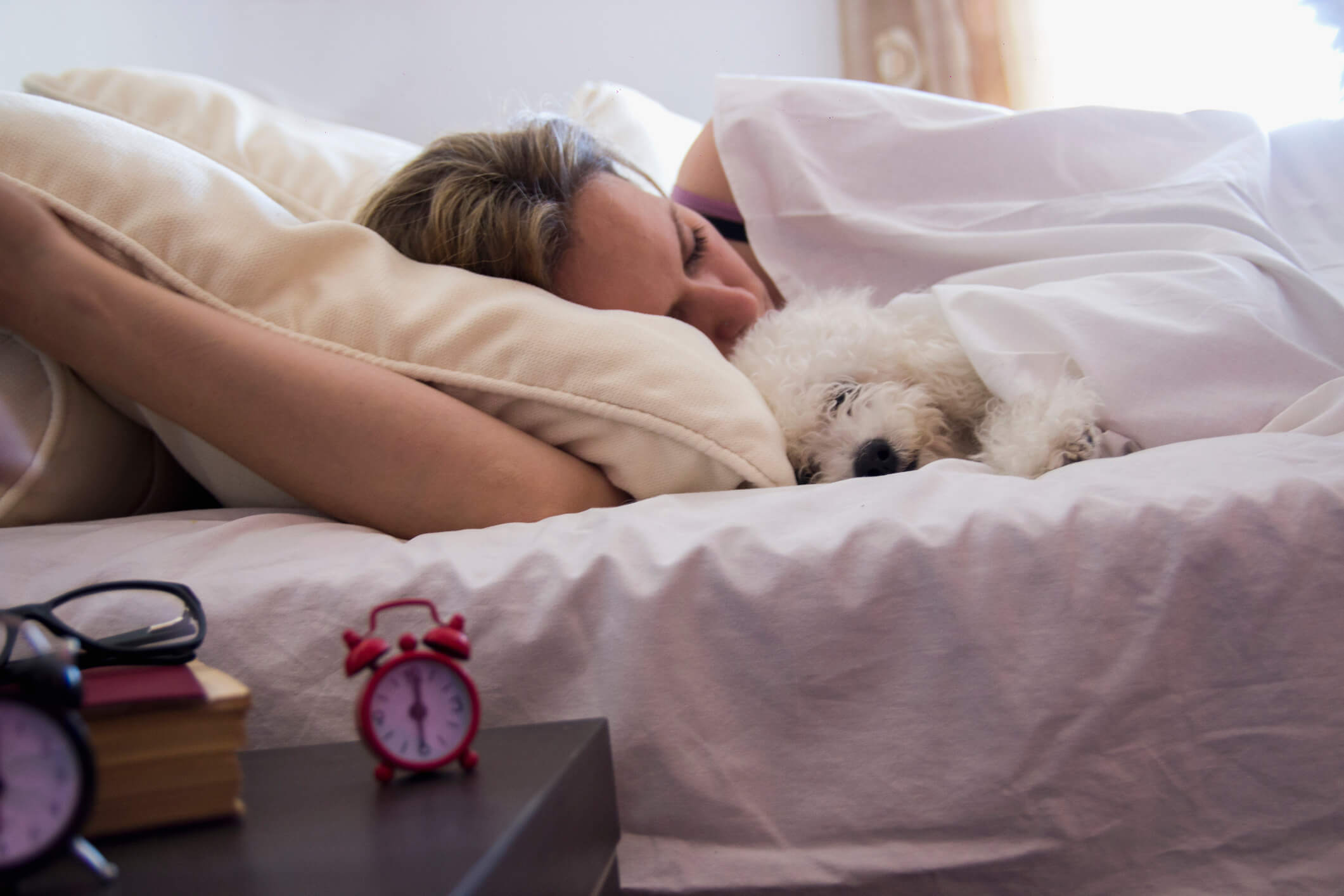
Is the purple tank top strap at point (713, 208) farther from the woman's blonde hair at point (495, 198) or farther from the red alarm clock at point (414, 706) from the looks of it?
the red alarm clock at point (414, 706)

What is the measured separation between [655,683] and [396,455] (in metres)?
0.34

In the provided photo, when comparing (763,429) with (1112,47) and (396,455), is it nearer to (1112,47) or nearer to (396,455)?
(396,455)

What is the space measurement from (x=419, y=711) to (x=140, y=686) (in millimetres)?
122

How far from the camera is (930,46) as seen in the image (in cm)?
232

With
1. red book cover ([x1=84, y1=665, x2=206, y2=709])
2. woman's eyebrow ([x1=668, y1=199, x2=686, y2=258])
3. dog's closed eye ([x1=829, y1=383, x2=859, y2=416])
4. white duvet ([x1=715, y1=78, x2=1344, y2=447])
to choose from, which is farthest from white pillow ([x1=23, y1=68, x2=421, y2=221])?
red book cover ([x1=84, y1=665, x2=206, y2=709])

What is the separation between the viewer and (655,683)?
1.78 feet

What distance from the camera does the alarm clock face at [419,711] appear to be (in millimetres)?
393

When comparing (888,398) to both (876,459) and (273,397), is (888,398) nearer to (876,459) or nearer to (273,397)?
(876,459)

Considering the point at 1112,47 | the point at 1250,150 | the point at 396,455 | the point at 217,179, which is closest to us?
the point at 396,455

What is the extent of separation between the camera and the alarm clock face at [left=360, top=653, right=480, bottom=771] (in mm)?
393

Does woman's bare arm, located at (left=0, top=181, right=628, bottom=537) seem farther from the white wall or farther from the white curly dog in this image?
the white wall

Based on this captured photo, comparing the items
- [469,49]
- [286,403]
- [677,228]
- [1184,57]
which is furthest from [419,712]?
[1184,57]

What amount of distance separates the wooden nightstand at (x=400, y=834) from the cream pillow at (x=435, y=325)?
360 mm

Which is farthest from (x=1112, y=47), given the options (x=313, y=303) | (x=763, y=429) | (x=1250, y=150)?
(x=313, y=303)
